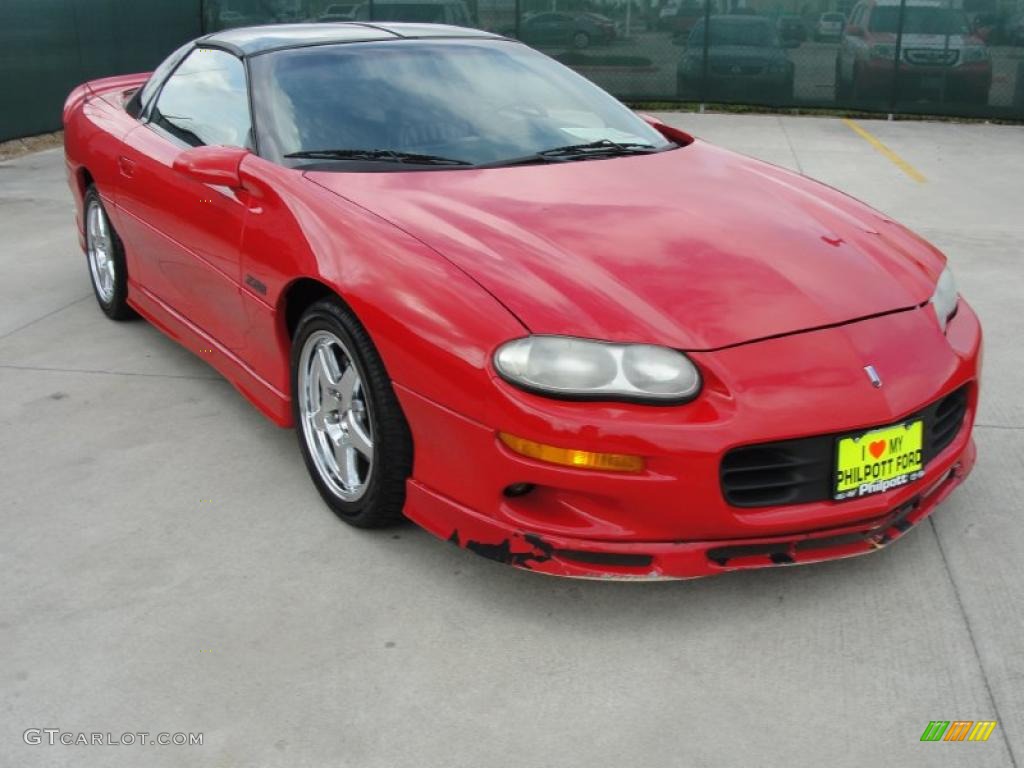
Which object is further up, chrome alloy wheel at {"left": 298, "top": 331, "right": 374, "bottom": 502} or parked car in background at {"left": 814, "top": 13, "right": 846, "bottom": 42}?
parked car in background at {"left": 814, "top": 13, "right": 846, "bottom": 42}

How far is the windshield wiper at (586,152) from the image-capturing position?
3.84m

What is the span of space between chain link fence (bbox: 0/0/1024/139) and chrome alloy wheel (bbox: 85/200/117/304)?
24.8 ft

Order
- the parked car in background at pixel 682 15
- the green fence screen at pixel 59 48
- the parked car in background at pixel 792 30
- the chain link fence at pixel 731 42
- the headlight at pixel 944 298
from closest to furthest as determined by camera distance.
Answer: the headlight at pixel 944 298
the green fence screen at pixel 59 48
the chain link fence at pixel 731 42
the parked car in background at pixel 792 30
the parked car in background at pixel 682 15

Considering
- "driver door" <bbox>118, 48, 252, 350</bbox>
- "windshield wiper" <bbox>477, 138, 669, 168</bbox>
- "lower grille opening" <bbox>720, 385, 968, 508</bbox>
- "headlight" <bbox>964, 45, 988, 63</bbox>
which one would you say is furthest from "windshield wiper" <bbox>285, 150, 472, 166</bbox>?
"headlight" <bbox>964, 45, 988, 63</bbox>

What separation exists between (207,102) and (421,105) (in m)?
1.00

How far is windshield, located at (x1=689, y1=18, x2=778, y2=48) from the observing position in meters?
14.5

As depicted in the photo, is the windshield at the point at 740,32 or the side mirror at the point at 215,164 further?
the windshield at the point at 740,32

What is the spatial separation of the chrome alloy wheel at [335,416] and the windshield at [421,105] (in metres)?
0.72

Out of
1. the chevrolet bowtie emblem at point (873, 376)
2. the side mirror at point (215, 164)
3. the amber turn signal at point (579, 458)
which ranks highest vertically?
the side mirror at point (215, 164)

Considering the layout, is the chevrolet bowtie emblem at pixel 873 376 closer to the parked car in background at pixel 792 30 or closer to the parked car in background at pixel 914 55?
the parked car in background at pixel 914 55

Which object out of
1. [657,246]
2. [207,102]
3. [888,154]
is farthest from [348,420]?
[888,154]

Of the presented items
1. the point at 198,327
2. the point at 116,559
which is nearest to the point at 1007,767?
the point at 116,559

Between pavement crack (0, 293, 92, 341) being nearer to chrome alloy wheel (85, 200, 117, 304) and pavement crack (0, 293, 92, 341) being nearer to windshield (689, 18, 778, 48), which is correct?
chrome alloy wheel (85, 200, 117, 304)

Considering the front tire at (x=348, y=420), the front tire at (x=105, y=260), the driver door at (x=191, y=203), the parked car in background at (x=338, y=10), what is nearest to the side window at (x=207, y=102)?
the driver door at (x=191, y=203)
